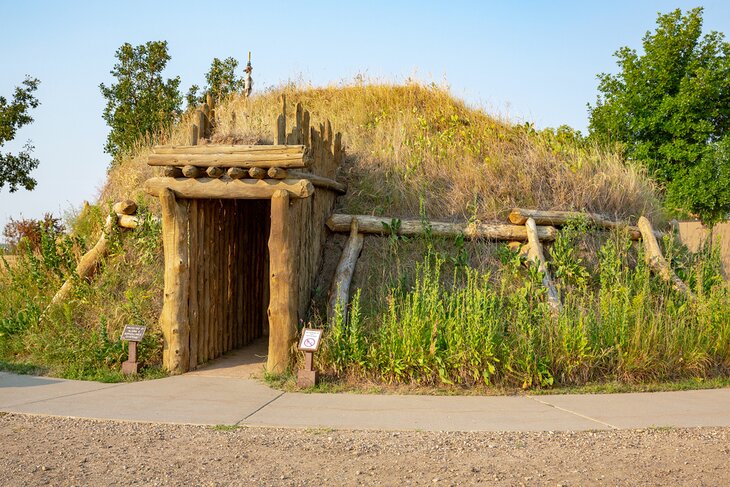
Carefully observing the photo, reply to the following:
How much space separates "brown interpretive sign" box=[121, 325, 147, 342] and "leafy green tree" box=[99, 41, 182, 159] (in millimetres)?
9735

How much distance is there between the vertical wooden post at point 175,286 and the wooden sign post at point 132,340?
0.97ft

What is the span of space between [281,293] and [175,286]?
51.2 inches

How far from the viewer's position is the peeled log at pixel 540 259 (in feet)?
27.2

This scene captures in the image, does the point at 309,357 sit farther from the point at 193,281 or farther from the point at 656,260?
the point at 656,260

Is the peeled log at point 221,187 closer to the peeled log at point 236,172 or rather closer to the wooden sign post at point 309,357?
the peeled log at point 236,172

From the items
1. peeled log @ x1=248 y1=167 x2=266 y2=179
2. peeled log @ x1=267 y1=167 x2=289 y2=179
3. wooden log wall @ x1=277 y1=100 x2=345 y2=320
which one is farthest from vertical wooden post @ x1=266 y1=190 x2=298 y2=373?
peeled log @ x1=248 y1=167 x2=266 y2=179

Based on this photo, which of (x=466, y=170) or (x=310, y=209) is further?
(x=466, y=170)

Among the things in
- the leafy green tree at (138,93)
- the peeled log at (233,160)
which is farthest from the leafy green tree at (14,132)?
the peeled log at (233,160)

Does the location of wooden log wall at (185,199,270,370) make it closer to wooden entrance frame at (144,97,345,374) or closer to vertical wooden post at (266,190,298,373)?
wooden entrance frame at (144,97,345,374)

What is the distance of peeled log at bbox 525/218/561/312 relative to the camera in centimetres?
829

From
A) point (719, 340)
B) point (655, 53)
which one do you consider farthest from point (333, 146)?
point (655, 53)

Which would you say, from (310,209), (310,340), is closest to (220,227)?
(310,209)

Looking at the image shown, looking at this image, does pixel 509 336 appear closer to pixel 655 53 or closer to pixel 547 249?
pixel 547 249

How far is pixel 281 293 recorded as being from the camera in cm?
767
